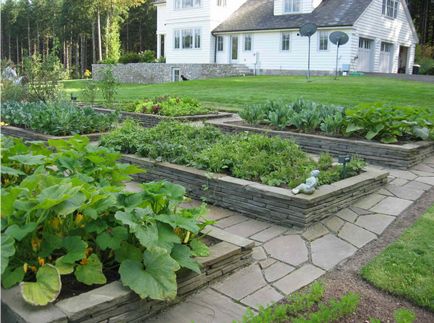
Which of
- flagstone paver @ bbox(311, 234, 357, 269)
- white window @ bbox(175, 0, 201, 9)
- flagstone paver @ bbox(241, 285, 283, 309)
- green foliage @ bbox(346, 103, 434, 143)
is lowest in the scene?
flagstone paver @ bbox(241, 285, 283, 309)

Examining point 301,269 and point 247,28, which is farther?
point 247,28

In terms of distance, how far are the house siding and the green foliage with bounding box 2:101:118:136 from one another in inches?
722

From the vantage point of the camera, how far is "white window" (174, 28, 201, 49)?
28819mm

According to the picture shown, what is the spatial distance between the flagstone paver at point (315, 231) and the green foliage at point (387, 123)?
290 centimetres

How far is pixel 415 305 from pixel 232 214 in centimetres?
196

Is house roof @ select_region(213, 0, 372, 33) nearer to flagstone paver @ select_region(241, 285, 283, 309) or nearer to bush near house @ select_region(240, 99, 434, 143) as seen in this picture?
bush near house @ select_region(240, 99, 434, 143)

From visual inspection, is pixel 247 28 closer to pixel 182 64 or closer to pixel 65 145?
pixel 182 64

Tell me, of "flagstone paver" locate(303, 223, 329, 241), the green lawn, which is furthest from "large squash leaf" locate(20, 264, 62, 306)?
the green lawn

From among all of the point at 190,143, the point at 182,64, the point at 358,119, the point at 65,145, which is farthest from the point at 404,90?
the point at 182,64

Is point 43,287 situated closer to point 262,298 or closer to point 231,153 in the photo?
point 262,298

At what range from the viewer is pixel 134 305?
8.54 ft

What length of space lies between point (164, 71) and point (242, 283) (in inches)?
1050

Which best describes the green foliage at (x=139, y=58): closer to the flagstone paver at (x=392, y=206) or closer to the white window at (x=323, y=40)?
the white window at (x=323, y=40)

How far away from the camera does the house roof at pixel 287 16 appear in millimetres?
23609
